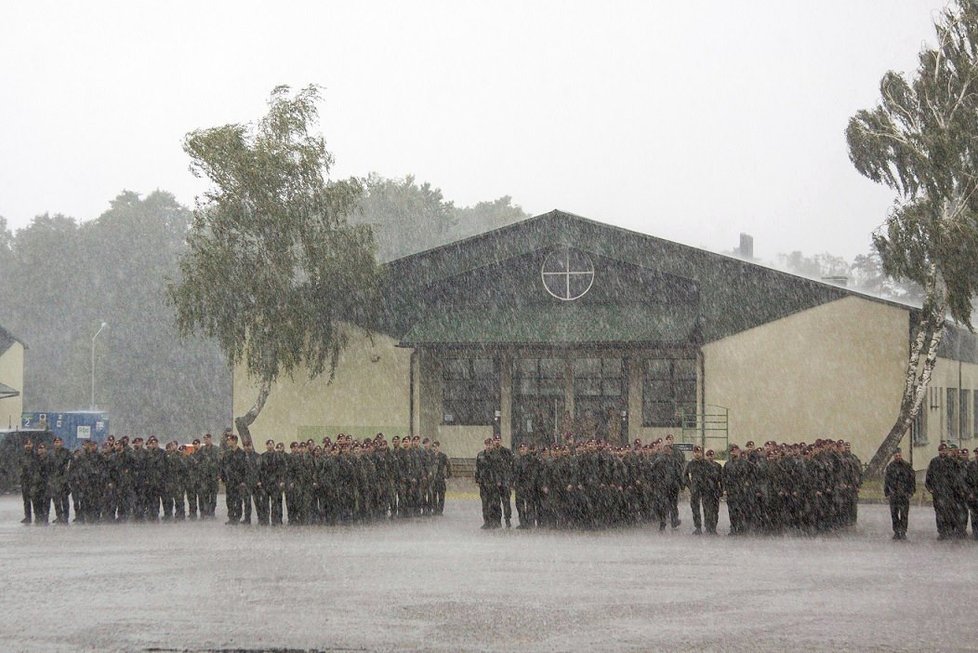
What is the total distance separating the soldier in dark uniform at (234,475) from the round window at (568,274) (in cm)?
1741

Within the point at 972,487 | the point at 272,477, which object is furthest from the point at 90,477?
the point at 972,487

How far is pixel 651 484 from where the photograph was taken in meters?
22.8

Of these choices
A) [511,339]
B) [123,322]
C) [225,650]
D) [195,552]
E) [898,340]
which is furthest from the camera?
[123,322]

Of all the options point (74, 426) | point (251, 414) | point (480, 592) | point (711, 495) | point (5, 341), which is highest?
point (5, 341)

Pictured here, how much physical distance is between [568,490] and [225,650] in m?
12.3

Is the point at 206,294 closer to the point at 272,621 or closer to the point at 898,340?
the point at 898,340

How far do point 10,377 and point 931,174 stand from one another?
44022mm

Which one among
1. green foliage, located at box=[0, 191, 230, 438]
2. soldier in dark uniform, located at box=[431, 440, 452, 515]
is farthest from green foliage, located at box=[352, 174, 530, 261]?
soldier in dark uniform, located at box=[431, 440, 452, 515]

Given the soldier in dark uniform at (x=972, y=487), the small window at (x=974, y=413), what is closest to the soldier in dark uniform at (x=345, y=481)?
the soldier in dark uniform at (x=972, y=487)

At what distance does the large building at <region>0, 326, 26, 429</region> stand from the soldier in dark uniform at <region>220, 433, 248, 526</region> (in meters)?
38.1

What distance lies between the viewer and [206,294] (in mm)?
37125

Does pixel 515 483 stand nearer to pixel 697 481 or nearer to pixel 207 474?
pixel 697 481

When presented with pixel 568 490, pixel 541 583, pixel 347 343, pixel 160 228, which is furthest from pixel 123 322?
pixel 541 583

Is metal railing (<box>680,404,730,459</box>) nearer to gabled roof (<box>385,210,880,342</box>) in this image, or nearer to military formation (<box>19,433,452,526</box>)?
gabled roof (<box>385,210,880,342</box>)
